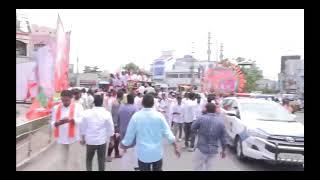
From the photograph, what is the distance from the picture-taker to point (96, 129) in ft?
23.4

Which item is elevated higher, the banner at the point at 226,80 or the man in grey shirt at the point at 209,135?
the banner at the point at 226,80

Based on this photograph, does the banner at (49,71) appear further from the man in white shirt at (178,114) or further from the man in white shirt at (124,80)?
the man in white shirt at (124,80)

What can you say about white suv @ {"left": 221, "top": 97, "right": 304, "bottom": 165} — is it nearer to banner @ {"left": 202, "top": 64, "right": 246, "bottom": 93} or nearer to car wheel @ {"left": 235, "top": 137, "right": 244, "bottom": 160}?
car wheel @ {"left": 235, "top": 137, "right": 244, "bottom": 160}

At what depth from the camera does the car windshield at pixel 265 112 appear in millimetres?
10273

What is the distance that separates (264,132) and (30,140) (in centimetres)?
522

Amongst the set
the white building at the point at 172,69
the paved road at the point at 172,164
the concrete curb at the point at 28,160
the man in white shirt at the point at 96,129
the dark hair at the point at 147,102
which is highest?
the white building at the point at 172,69

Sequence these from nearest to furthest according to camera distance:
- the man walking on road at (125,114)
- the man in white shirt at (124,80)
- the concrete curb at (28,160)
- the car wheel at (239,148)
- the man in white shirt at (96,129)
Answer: the man in white shirt at (96,129), the concrete curb at (28,160), the man walking on road at (125,114), the car wheel at (239,148), the man in white shirt at (124,80)

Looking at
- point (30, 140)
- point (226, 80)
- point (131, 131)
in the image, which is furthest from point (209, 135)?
point (226, 80)

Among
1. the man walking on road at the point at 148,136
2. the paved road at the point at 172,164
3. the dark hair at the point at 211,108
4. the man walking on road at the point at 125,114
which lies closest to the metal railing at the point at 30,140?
the paved road at the point at 172,164

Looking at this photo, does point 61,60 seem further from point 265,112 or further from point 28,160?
point 265,112

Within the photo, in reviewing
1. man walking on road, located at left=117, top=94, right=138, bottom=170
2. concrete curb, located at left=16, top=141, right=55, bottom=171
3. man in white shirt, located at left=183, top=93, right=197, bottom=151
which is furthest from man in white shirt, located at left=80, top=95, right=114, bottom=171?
man in white shirt, located at left=183, top=93, right=197, bottom=151

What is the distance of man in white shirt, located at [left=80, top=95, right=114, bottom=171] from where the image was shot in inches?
280

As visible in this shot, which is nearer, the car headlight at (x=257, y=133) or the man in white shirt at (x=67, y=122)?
the man in white shirt at (x=67, y=122)
